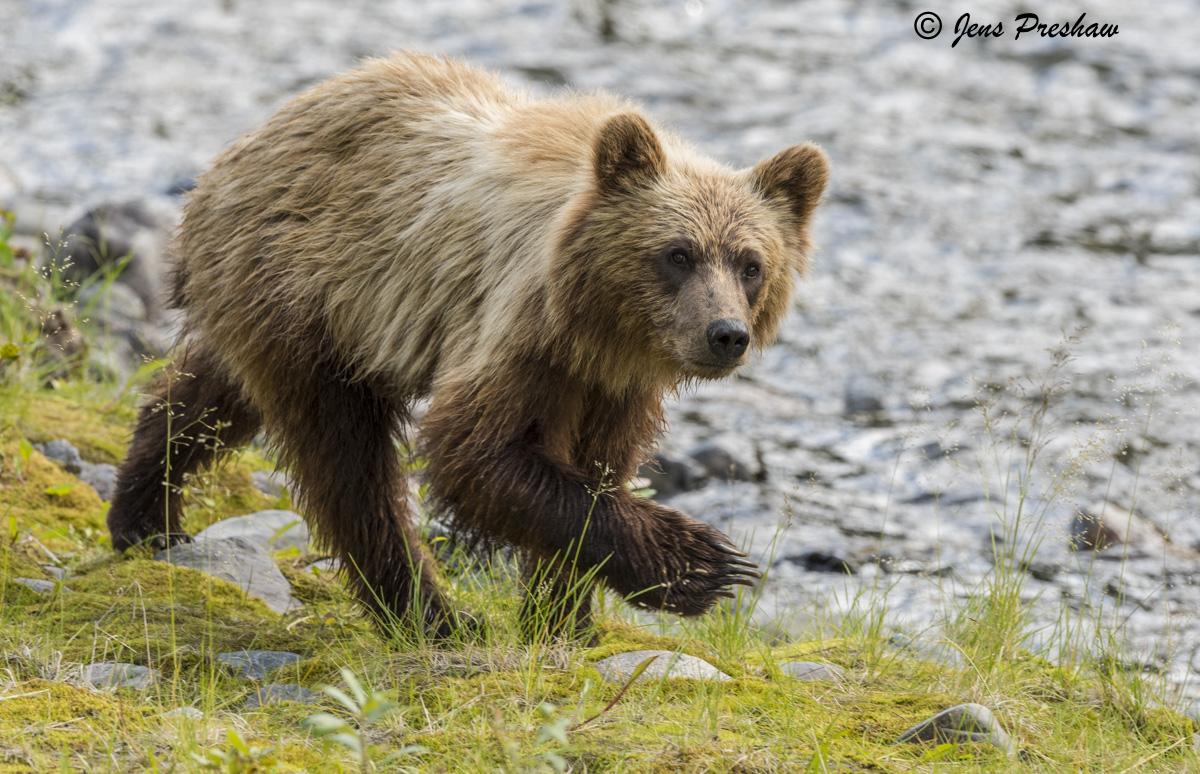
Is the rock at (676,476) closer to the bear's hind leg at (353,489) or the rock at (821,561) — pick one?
the rock at (821,561)

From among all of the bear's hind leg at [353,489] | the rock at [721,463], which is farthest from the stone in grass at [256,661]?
the rock at [721,463]

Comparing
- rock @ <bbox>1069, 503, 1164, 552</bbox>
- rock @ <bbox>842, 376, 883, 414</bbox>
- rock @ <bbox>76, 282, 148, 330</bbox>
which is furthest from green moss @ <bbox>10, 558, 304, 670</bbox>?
rock @ <bbox>842, 376, 883, 414</bbox>

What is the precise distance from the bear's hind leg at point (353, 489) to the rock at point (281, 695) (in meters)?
0.67

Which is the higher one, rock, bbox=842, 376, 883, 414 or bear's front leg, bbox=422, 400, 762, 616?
bear's front leg, bbox=422, 400, 762, 616

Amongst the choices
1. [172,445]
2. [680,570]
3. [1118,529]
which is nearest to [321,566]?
[172,445]

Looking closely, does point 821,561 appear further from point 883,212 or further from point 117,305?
point 883,212

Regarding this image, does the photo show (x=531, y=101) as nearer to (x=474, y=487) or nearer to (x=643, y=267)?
(x=643, y=267)

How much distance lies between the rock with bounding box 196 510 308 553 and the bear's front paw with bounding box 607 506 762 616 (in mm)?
2103

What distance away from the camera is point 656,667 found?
13.7 feet

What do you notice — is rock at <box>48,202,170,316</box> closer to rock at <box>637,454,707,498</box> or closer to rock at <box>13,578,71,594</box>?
rock at <box>637,454,707,498</box>

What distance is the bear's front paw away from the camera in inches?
159

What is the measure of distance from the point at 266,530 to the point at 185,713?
2669mm

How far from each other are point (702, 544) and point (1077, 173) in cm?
986

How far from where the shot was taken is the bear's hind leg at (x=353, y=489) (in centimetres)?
479
